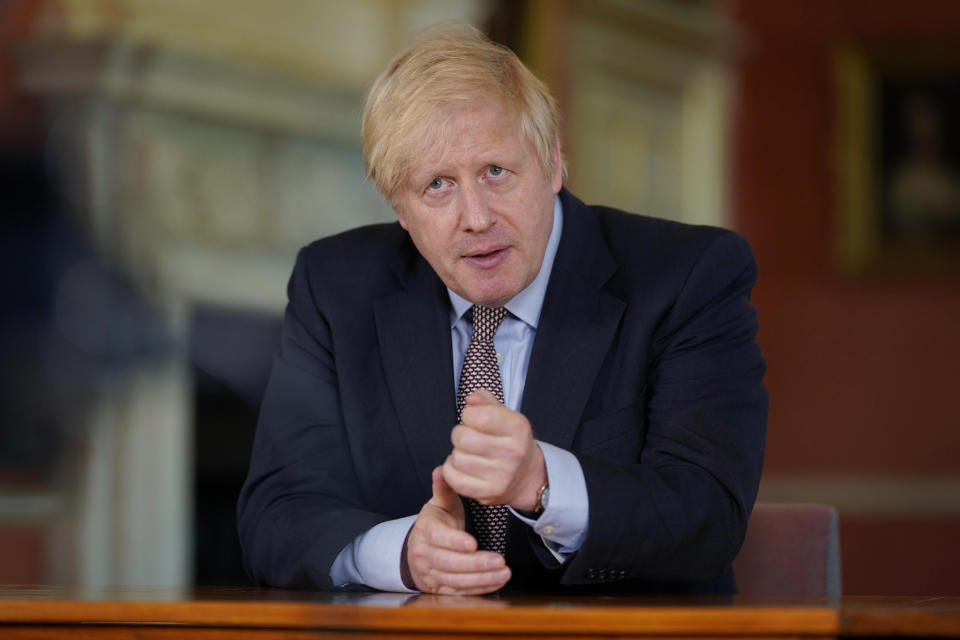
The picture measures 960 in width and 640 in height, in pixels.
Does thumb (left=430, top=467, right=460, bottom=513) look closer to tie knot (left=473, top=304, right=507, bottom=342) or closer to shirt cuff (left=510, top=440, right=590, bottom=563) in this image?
shirt cuff (left=510, top=440, right=590, bottom=563)

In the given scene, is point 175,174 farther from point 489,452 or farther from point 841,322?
point 489,452

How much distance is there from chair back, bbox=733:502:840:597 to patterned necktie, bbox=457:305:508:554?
42 cm

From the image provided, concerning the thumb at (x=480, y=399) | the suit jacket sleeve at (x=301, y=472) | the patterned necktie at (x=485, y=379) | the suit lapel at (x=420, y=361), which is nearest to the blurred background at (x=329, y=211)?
the suit jacket sleeve at (x=301, y=472)

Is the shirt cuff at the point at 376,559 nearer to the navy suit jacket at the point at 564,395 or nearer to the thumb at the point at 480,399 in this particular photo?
the navy suit jacket at the point at 564,395

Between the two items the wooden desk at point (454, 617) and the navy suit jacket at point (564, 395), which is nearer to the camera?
the wooden desk at point (454, 617)

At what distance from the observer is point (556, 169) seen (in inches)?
78.8

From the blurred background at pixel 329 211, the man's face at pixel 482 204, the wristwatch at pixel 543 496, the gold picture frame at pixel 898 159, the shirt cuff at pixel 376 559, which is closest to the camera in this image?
the wristwatch at pixel 543 496

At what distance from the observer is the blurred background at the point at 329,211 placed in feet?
15.8

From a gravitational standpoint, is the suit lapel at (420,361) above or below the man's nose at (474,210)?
below

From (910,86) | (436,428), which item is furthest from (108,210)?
(910,86)

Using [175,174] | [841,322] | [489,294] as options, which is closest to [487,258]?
[489,294]

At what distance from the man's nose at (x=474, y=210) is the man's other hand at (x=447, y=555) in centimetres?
37

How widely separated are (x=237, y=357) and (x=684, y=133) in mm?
2599

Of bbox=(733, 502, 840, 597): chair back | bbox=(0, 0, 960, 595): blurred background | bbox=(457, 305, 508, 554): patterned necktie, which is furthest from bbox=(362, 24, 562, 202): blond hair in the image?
bbox=(0, 0, 960, 595): blurred background
